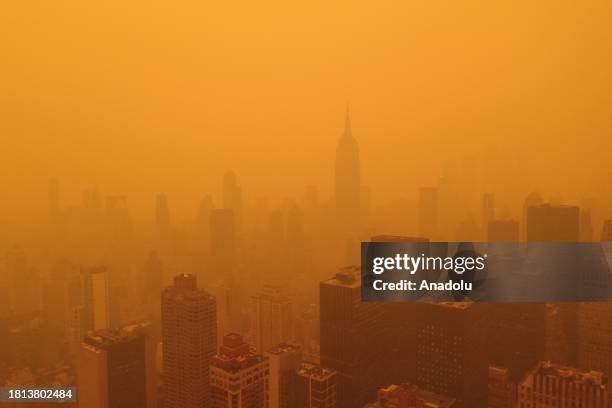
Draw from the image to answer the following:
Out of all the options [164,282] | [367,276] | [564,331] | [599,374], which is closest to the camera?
[367,276]

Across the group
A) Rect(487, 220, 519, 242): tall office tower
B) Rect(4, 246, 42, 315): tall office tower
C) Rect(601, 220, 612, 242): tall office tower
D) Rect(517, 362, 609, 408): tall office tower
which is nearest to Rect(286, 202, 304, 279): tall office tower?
Rect(487, 220, 519, 242): tall office tower

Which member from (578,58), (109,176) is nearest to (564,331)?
(578,58)

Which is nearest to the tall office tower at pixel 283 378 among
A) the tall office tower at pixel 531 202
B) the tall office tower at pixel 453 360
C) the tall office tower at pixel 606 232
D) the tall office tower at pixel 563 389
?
the tall office tower at pixel 453 360

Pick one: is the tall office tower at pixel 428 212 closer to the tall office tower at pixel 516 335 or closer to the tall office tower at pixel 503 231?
the tall office tower at pixel 503 231

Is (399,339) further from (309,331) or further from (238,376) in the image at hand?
(238,376)

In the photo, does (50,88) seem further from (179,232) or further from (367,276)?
(367,276)

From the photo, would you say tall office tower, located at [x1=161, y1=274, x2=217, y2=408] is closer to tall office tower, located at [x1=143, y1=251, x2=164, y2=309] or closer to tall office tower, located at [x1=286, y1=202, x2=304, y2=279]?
tall office tower, located at [x1=143, y1=251, x2=164, y2=309]

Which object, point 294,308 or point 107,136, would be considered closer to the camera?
point 107,136
